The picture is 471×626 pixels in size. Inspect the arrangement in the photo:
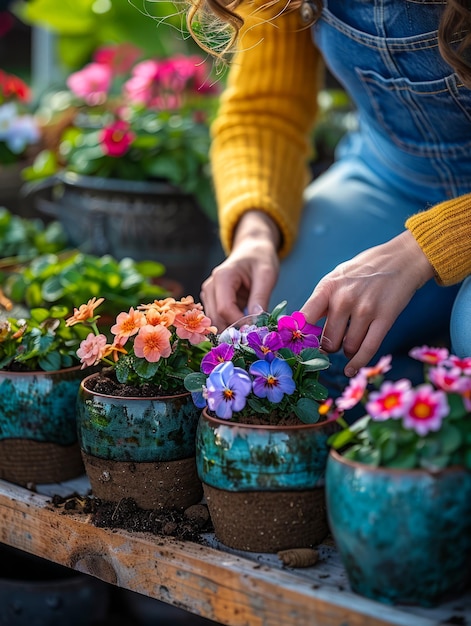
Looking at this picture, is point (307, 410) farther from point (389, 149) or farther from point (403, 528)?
point (389, 149)

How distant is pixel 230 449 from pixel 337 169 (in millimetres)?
978

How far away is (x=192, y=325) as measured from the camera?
120 centimetres

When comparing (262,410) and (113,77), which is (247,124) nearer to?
(262,410)

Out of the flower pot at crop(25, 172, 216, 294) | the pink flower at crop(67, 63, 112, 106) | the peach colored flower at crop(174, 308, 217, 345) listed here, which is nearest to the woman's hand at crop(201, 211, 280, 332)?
the peach colored flower at crop(174, 308, 217, 345)

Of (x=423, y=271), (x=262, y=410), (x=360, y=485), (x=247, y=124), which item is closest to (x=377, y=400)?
(x=360, y=485)

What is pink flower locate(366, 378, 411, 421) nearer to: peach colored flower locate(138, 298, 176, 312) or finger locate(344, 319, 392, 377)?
finger locate(344, 319, 392, 377)

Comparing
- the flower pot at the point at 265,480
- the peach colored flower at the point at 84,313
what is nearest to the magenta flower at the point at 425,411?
the flower pot at the point at 265,480

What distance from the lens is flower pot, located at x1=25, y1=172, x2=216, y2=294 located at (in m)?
2.33

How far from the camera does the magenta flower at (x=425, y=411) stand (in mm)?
880

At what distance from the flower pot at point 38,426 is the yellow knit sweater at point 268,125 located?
47 cm

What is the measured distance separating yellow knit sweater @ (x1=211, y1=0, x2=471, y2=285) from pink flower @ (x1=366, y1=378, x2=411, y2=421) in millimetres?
726

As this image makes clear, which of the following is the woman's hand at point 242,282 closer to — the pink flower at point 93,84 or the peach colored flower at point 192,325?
the peach colored flower at point 192,325

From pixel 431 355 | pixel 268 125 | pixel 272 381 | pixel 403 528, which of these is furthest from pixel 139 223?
pixel 403 528

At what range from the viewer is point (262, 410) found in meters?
1.08
